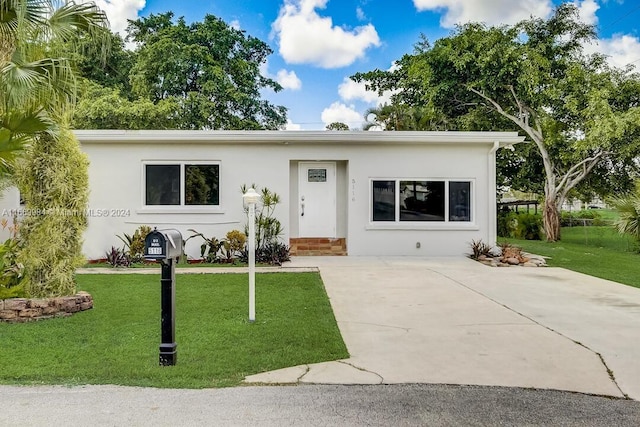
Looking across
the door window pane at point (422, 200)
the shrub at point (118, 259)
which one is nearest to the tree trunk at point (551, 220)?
the door window pane at point (422, 200)

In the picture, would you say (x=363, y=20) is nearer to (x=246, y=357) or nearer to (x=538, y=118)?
(x=538, y=118)

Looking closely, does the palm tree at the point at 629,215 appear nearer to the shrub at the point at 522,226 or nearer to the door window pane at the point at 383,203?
the shrub at the point at 522,226

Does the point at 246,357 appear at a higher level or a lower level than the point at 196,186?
lower

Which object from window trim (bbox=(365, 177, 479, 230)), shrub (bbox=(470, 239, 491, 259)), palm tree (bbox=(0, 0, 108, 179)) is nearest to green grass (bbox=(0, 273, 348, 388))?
palm tree (bbox=(0, 0, 108, 179))

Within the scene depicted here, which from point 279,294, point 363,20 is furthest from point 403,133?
point 363,20

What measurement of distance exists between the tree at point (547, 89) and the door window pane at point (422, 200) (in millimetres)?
7205

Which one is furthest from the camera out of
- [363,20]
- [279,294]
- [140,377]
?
[363,20]

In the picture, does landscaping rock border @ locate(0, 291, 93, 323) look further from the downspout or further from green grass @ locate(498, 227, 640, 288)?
the downspout

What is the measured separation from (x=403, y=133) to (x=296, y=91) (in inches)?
722

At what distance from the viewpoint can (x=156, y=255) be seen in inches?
162

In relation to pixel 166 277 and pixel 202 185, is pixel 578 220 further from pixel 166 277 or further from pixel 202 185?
pixel 166 277

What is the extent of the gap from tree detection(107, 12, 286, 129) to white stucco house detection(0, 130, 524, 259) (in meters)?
11.2

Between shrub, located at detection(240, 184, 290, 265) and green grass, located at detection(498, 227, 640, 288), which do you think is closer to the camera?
green grass, located at detection(498, 227, 640, 288)

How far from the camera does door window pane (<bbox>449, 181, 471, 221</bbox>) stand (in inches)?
478
